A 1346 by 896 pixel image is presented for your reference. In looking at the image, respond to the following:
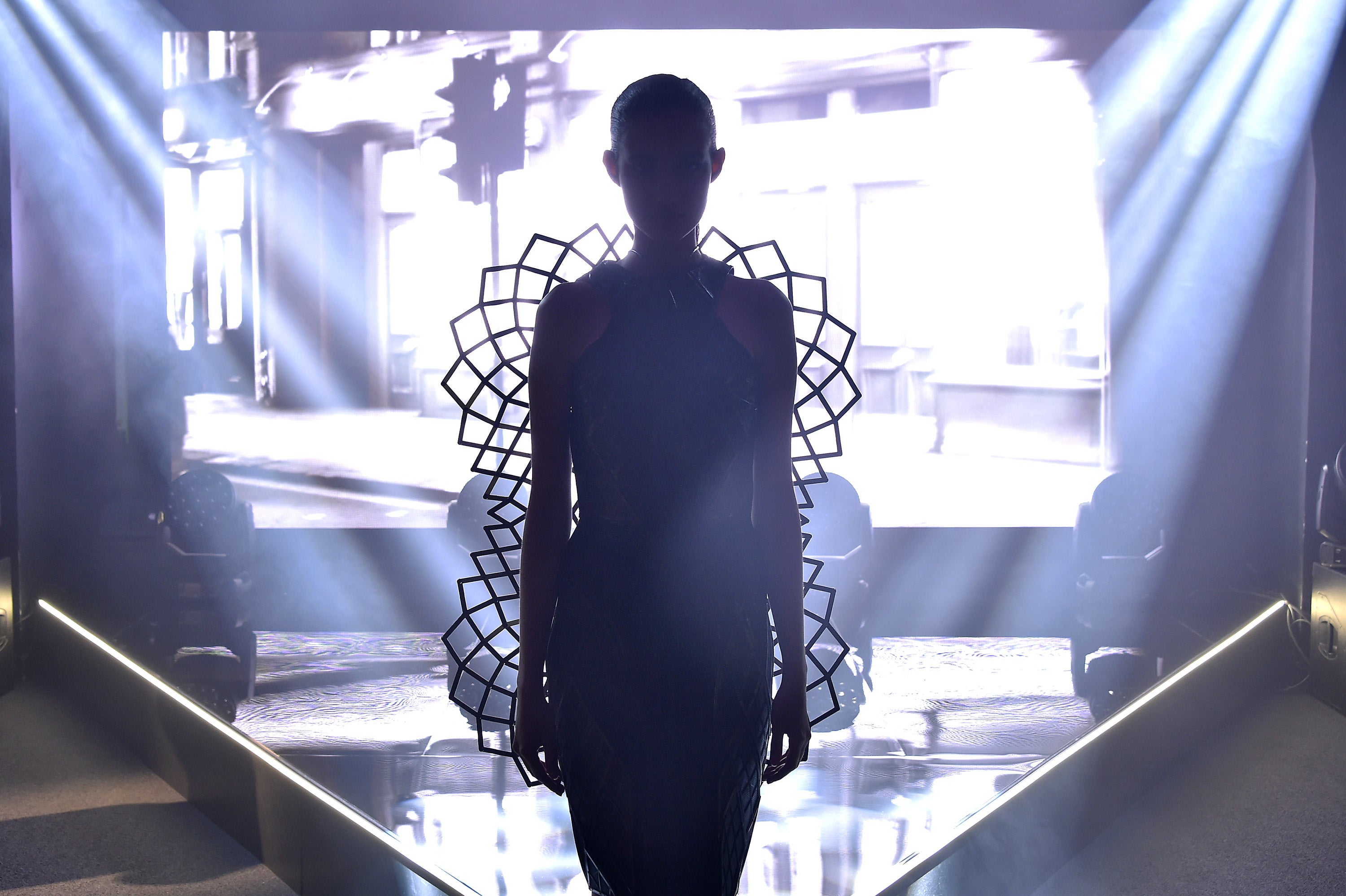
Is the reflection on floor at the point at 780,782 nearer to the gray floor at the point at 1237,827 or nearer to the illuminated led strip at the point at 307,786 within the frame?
the illuminated led strip at the point at 307,786

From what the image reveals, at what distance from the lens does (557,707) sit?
1.07 m

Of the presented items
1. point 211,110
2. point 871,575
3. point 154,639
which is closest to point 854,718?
point 871,575

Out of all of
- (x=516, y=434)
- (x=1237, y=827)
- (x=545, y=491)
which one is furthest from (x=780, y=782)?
(x=545, y=491)

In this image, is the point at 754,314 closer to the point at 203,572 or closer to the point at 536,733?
the point at 536,733

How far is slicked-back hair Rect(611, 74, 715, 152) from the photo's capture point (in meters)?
1.00

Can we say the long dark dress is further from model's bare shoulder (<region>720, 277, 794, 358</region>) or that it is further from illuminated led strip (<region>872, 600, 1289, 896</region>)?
illuminated led strip (<region>872, 600, 1289, 896</region>)

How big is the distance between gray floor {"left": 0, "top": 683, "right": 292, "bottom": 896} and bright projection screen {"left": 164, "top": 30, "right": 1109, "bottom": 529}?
146cm

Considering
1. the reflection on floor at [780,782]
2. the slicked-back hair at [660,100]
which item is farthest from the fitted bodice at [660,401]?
the reflection on floor at [780,782]

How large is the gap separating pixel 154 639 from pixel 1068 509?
3.56 meters

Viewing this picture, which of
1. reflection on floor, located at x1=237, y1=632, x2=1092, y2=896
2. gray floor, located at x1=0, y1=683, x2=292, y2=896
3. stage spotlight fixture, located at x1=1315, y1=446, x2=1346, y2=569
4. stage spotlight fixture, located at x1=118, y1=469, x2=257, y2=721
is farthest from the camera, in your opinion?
stage spotlight fixture, located at x1=118, y1=469, x2=257, y2=721

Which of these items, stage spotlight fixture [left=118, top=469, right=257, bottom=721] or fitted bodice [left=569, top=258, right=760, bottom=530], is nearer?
fitted bodice [left=569, top=258, right=760, bottom=530]

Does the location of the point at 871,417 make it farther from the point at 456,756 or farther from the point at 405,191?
the point at 456,756

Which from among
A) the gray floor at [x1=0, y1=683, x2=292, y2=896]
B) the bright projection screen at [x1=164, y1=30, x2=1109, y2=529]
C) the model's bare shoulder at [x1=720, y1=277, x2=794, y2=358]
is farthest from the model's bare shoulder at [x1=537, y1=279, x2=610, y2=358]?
the bright projection screen at [x1=164, y1=30, x2=1109, y2=529]

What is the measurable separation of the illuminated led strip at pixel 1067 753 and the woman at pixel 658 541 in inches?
39.8
